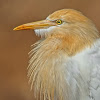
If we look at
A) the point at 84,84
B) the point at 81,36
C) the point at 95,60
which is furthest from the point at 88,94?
the point at 81,36

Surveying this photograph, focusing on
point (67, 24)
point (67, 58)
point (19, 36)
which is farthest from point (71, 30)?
point (19, 36)

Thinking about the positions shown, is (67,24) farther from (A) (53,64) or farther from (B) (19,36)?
(B) (19,36)

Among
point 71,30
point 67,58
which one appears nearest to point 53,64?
point 67,58

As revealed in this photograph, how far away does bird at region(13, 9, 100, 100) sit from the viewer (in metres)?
1.75

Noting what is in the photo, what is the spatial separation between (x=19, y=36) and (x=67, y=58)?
67.0 inches

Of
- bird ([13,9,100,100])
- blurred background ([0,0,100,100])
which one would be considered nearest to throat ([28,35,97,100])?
bird ([13,9,100,100])

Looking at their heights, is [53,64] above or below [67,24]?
below

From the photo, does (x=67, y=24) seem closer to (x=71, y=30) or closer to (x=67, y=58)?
(x=71, y=30)

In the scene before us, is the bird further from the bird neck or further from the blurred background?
the blurred background

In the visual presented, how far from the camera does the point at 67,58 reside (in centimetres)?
176

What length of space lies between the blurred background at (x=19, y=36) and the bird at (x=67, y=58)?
Result: 1506 millimetres

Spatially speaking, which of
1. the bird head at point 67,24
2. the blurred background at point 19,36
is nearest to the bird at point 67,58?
the bird head at point 67,24

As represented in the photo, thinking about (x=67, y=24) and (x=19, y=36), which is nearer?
(x=67, y=24)

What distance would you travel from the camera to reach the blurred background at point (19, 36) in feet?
11.0
